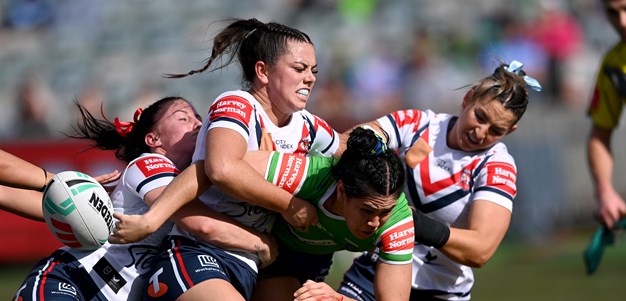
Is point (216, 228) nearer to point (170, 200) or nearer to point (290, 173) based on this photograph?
point (170, 200)

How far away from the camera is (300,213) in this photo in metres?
4.76

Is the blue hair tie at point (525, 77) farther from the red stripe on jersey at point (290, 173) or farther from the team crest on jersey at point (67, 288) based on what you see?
Result: the team crest on jersey at point (67, 288)

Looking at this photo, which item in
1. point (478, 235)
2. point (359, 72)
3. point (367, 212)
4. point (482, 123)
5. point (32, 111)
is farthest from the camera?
point (359, 72)

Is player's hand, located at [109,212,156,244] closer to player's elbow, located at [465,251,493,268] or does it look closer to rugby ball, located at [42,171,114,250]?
rugby ball, located at [42,171,114,250]

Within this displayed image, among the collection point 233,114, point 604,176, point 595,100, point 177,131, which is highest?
point 233,114

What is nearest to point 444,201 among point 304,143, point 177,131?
point 304,143

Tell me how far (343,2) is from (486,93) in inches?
481

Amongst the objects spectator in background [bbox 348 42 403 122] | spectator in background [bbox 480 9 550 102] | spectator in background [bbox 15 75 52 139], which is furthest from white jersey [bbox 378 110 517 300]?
spectator in background [bbox 480 9 550 102]

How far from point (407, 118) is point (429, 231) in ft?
3.30

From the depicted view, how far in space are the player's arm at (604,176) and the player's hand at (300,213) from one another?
9.22 ft

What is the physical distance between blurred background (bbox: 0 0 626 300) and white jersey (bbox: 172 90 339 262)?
270 inches

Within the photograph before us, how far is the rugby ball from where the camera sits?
184 inches

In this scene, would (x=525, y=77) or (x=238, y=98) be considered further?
(x=525, y=77)

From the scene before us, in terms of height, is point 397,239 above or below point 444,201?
above
